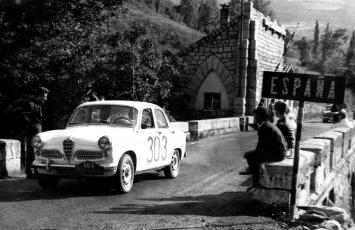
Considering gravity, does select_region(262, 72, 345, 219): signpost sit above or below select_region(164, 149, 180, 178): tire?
above

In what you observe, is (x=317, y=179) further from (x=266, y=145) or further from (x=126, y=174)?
(x=126, y=174)

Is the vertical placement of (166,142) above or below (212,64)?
below

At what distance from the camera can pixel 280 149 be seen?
7148mm

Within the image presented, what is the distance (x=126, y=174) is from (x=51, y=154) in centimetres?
132

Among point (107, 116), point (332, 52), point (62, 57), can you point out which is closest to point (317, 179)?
point (107, 116)

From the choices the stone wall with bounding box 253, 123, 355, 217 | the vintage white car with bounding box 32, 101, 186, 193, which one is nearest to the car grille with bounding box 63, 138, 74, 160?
the vintage white car with bounding box 32, 101, 186, 193

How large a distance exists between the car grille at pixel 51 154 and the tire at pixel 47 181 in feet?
1.52

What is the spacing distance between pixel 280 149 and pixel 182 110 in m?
25.1

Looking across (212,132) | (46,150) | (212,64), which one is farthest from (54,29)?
(212,64)

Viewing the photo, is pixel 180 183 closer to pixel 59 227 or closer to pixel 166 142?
pixel 166 142

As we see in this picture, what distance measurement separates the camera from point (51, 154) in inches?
314

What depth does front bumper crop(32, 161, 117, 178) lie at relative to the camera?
7.62 meters

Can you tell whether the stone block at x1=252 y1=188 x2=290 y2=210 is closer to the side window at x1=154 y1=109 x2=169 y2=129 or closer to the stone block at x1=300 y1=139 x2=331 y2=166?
the stone block at x1=300 y1=139 x2=331 y2=166

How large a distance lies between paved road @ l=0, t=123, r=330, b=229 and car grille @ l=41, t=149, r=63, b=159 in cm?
64
